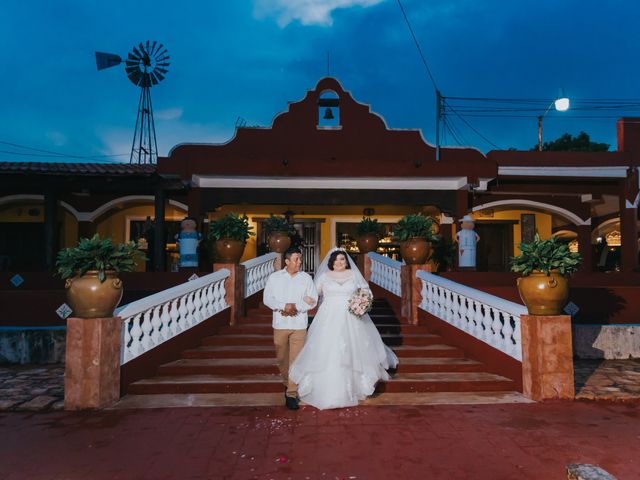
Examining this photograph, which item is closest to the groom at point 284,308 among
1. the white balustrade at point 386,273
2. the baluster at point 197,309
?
the baluster at point 197,309

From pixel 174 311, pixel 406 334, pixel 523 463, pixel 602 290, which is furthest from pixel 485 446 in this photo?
pixel 602 290

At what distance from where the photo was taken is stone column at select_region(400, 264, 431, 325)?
8.26m

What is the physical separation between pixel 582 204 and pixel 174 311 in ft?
45.0

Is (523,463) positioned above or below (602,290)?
below

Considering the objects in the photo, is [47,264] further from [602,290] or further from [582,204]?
[582,204]

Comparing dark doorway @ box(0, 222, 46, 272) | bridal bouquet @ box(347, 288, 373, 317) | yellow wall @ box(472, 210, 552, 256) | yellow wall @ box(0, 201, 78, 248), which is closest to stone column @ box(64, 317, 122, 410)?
bridal bouquet @ box(347, 288, 373, 317)

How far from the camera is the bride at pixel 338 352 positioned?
16.5ft

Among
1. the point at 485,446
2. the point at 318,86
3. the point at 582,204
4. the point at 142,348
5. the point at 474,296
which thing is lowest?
the point at 485,446

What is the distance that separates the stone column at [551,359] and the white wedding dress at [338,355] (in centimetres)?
173

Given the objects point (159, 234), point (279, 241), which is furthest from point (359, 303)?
point (159, 234)

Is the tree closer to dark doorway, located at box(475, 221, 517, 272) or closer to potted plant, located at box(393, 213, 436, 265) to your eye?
dark doorway, located at box(475, 221, 517, 272)

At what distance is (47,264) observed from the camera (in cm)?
1128

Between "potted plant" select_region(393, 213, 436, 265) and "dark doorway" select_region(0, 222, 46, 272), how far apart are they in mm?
12355

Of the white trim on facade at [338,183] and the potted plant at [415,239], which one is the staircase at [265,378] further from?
the white trim on facade at [338,183]
